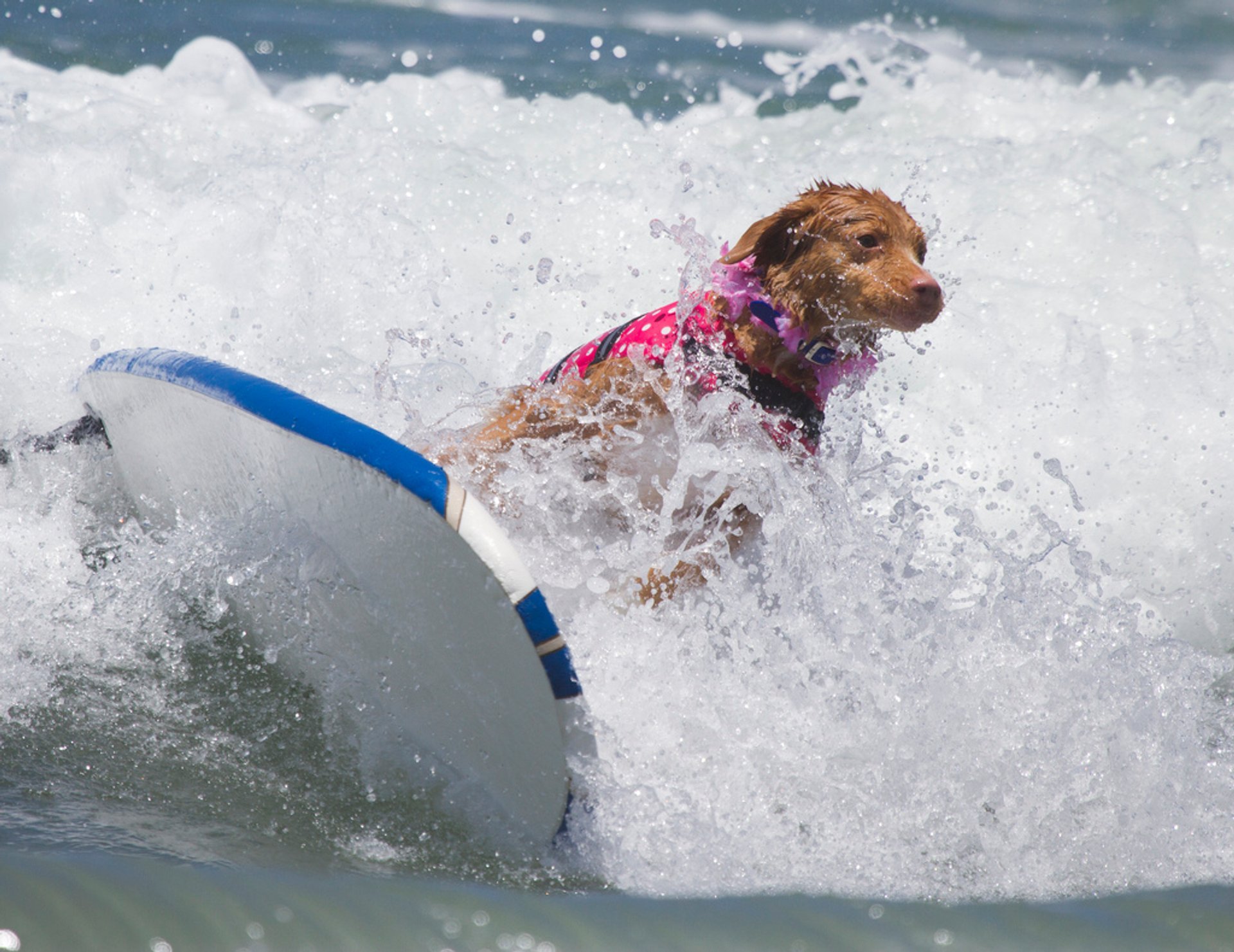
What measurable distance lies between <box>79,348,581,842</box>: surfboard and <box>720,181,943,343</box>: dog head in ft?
3.03

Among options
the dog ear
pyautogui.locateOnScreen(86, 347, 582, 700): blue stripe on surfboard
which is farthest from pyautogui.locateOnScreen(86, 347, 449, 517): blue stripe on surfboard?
the dog ear

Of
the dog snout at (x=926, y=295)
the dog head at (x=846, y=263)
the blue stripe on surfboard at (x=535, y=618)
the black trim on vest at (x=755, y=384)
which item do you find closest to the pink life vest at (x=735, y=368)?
the black trim on vest at (x=755, y=384)

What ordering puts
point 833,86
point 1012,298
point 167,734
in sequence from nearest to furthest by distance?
point 167,734, point 1012,298, point 833,86

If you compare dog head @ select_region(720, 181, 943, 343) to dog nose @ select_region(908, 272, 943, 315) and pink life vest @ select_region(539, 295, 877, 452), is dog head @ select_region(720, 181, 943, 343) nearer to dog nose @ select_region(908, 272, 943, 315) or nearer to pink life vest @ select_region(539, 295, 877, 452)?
dog nose @ select_region(908, 272, 943, 315)

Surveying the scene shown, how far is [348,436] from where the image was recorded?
1.82m

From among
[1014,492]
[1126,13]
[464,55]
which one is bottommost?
[1014,492]

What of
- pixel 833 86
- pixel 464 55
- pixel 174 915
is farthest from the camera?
pixel 464 55

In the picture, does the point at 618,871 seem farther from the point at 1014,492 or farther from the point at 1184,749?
the point at 1014,492

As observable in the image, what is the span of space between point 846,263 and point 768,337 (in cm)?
23

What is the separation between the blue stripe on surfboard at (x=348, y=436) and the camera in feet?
5.59

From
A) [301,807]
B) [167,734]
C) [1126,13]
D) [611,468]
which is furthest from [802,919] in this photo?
[1126,13]

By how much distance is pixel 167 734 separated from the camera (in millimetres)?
2092

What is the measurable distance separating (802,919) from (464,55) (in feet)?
22.9

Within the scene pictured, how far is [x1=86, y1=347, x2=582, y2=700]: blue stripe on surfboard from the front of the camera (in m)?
1.70
